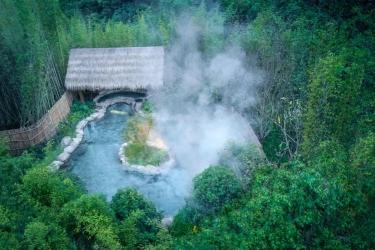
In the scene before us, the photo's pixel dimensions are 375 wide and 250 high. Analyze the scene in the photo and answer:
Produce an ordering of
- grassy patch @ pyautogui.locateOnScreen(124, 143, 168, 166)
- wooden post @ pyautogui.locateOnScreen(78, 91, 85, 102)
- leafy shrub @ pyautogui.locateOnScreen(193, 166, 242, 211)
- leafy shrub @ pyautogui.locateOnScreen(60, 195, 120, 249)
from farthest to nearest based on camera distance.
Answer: wooden post @ pyautogui.locateOnScreen(78, 91, 85, 102) < grassy patch @ pyautogui.locateOnScreen(124, 143, 168, 166) < leafy shrub @ pyautogui.locateOnScreen(193, 166, 242, 211) < leafy shrub @ pyautogui.locateOnScreen(60, 195, 120, 249)

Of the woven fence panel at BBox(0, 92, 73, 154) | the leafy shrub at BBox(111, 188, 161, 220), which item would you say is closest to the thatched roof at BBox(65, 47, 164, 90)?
the woven fence panel at BBox(0, 92, 73, 154)

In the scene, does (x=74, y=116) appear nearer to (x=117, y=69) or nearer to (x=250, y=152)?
(x=117, y=69)

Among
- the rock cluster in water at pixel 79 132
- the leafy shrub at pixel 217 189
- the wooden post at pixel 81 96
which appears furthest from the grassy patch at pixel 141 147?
the leafy shrub at pixel 217 189

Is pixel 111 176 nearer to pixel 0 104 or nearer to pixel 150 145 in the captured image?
pixel 150 145

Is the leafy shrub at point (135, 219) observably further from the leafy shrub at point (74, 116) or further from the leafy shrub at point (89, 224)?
the leafy shrub at point (74, 116)

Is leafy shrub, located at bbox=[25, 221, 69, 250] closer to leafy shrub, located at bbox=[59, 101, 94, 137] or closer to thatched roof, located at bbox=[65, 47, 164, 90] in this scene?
leafy shrub, located at bbox=[59, 101, 94, 137]
